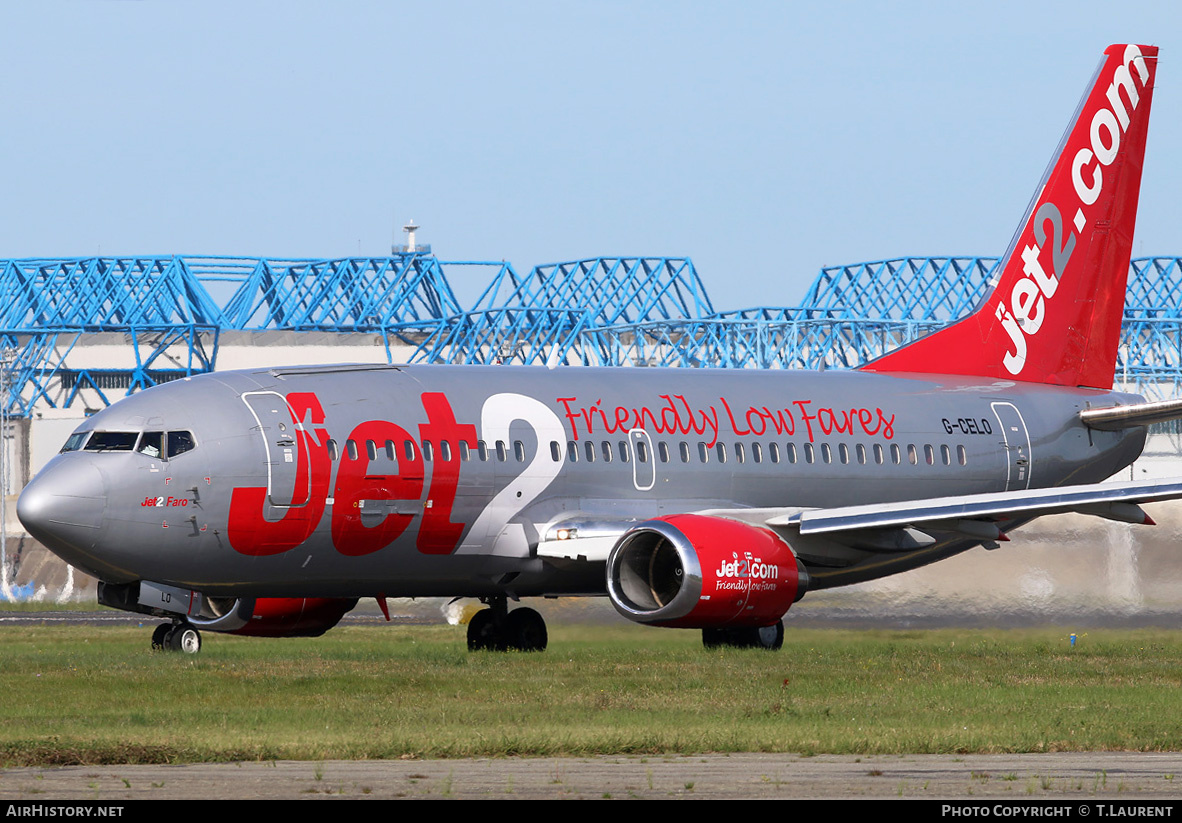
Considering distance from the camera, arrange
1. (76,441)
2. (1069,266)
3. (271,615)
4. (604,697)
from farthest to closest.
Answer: (1069,266)
(271,615)
(76,441)
(604,697)

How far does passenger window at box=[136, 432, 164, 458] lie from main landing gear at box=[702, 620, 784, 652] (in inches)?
355

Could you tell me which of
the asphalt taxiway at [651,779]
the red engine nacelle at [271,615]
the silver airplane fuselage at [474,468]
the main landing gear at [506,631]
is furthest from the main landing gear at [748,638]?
the asphalt taxiway at [651,779]

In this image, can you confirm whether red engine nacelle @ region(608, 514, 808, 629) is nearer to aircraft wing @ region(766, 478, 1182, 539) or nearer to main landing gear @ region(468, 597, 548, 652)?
aircraft wing @ region(766, 478, 1182, 539)

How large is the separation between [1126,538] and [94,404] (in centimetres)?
10684

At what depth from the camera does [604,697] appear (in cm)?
2038

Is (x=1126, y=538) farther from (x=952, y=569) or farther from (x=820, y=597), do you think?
(x=820, y=597)

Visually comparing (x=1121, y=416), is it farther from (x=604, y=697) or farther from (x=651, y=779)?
(x=651, y=779)

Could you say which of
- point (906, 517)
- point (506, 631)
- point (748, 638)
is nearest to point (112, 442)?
point (506, 631)

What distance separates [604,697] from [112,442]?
26.8 ft

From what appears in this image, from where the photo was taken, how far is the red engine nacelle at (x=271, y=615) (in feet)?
92.1

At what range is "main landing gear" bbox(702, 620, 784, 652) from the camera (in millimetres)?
28656

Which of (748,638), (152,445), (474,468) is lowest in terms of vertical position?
(748,638)

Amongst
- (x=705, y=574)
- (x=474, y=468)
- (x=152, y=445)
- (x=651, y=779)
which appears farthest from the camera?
(x=474, y=468)
